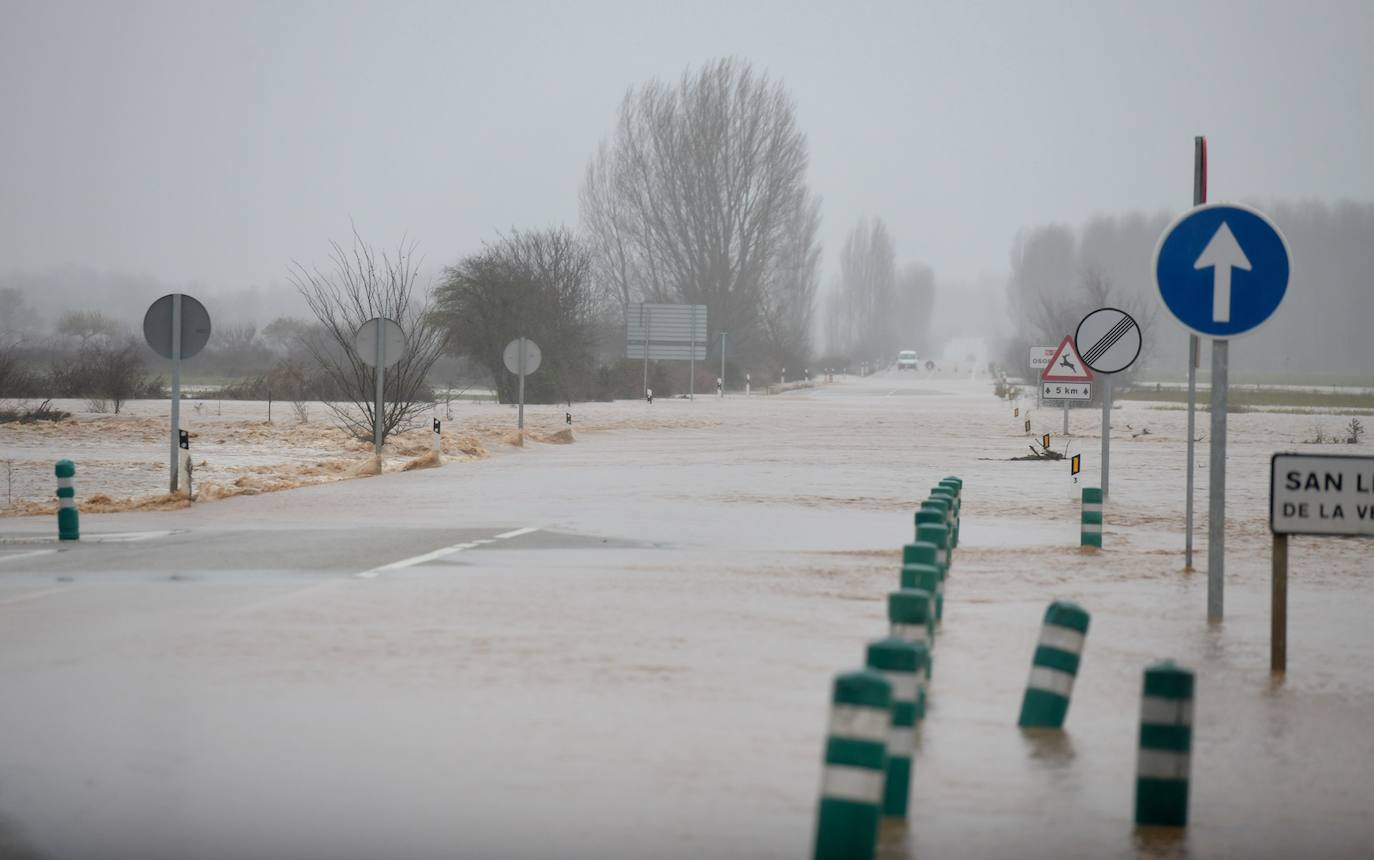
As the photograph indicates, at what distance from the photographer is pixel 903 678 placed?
5707mm

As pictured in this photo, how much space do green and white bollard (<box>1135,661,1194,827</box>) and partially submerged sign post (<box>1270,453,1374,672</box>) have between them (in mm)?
3608

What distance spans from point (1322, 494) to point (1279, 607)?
78cm

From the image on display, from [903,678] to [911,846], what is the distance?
594 millimetres

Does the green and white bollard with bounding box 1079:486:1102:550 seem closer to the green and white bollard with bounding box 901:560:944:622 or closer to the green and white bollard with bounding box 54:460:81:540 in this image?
the green and white bollard with bounding box 901:560:944:622

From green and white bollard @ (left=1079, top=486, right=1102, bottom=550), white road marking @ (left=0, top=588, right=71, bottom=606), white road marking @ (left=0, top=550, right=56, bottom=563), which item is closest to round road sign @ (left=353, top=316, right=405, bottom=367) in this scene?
white road marking @ (left=0, top=550, right=56, bottom=563)

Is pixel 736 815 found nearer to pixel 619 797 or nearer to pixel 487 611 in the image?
pixel 619 797

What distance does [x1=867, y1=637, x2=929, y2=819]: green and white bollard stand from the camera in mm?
5648

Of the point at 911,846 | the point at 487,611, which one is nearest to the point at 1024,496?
the point at 487,611

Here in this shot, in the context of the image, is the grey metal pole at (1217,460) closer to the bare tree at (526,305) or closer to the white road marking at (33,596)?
the white road marking at (33,596)

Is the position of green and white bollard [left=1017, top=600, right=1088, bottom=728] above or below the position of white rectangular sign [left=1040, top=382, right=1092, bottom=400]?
below

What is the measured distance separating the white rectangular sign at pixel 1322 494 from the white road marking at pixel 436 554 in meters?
7.14

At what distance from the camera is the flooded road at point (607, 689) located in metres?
6.16

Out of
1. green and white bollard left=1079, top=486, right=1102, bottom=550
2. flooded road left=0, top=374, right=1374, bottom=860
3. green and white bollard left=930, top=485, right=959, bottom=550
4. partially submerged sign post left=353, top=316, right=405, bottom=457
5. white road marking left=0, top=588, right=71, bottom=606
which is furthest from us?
partially submerged sign post left=353, top=316, right=405, bottom=457

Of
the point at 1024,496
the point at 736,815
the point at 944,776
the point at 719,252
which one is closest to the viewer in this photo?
the point at 736,815
